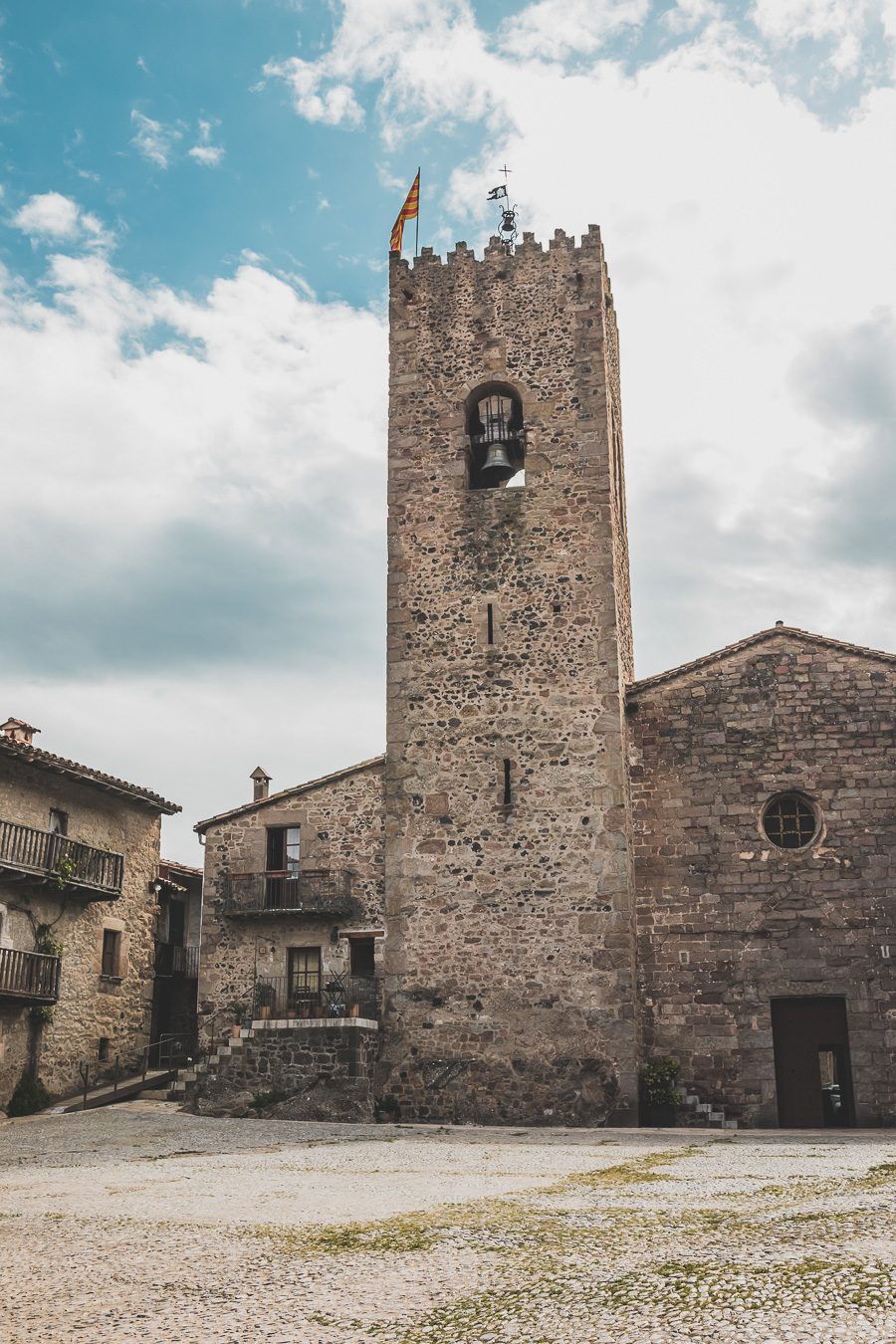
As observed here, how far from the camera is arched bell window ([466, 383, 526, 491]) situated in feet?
69.0

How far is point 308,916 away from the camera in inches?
1032

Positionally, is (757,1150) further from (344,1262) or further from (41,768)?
(41,768)

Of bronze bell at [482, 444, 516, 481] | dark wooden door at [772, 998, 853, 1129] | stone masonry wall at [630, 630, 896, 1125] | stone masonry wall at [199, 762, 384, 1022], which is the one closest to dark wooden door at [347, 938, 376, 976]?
stone masonry wall at [199, 762, 384, 1022]

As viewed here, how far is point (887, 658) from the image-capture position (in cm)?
1920

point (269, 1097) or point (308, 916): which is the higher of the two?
point (308, 916)

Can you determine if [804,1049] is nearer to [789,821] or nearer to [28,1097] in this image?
[789,821]

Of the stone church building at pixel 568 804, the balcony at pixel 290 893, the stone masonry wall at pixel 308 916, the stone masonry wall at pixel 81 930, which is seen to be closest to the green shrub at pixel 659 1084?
the stone church building at pixel 568 804

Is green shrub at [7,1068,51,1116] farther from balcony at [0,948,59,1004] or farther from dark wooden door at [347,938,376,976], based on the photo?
dark wooden door at [347,938,376,976]

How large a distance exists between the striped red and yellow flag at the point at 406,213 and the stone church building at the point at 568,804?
43.2 inches

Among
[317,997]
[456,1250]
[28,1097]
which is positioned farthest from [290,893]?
[456,1250]

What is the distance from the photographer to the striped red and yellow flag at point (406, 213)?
2309 cm

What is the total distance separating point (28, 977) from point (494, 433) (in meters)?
13.0

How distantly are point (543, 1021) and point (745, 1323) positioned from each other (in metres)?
13.4

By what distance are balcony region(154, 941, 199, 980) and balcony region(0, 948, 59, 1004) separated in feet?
21.0
